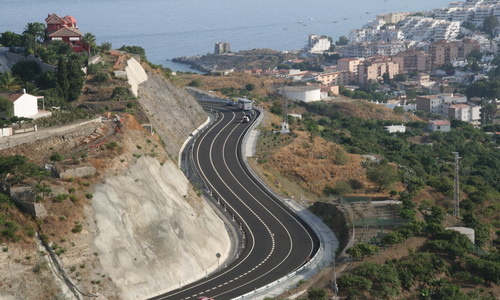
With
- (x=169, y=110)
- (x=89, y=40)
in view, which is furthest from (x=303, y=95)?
(x=169, y=110)

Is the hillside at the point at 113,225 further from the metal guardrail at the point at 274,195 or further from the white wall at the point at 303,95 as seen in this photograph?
the white wall at the point at 303,95

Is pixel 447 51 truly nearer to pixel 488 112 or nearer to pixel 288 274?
pixel 488 112

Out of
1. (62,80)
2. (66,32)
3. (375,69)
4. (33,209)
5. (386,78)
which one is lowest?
(386,78)

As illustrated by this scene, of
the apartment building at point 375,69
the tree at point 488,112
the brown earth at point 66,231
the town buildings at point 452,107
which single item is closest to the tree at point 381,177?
the brown earth at point 66,231

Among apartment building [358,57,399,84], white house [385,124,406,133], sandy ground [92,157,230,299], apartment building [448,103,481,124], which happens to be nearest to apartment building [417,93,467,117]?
apartment building [448,103,481,124]

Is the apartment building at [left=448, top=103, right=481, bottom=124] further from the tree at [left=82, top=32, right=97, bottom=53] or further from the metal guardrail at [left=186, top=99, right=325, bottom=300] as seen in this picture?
the tree at [left=82, top=32, right=97, bottom=53]

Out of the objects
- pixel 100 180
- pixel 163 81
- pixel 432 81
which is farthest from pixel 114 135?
pixel 432 81
